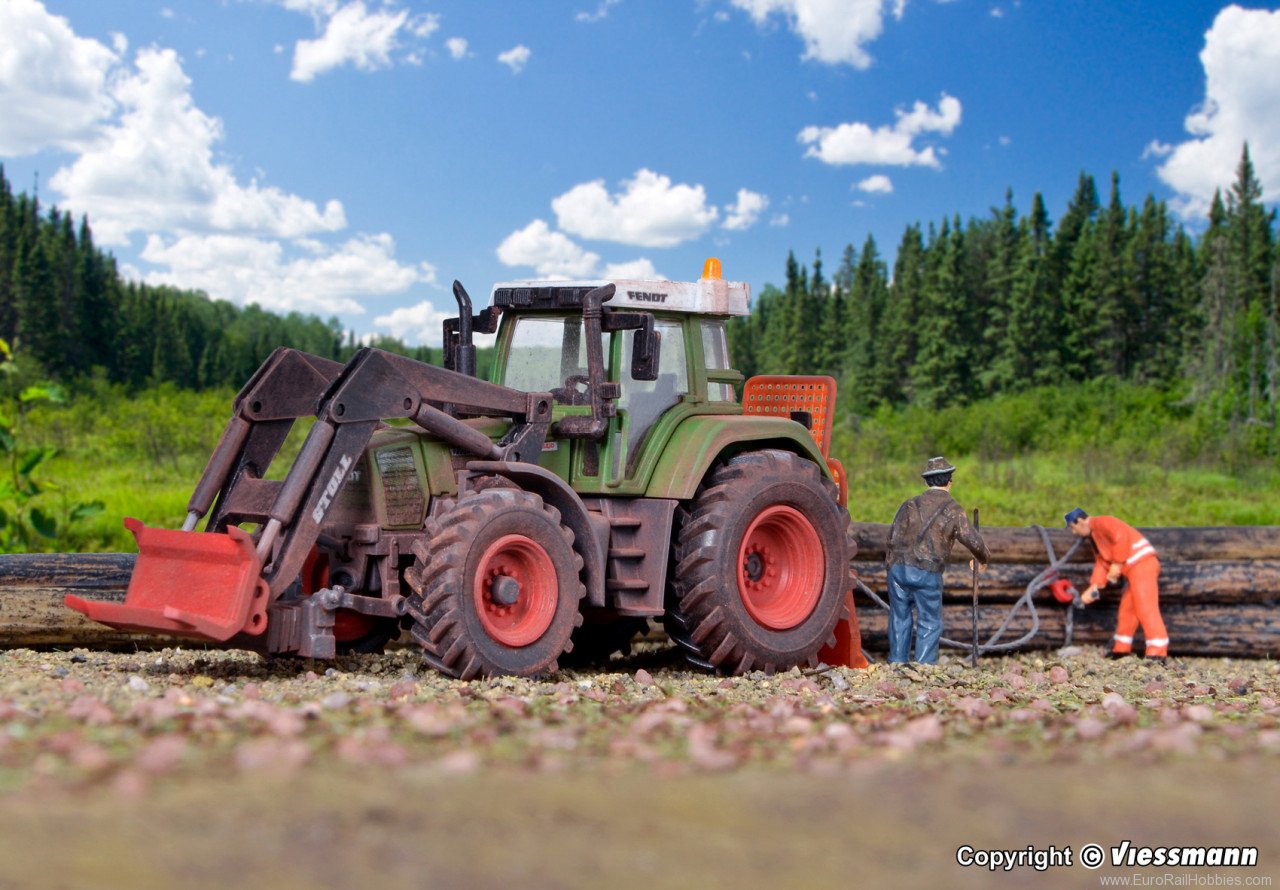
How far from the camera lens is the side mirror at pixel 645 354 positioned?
757 cm

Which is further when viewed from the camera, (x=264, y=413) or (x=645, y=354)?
(x=264, y=413)

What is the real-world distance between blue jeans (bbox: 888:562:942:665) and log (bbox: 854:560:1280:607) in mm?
1288

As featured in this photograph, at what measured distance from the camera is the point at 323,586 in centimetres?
775

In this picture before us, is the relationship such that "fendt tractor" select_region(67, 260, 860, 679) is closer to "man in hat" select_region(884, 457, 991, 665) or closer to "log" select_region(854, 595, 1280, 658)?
"man in hat" select_region(884, 457, 991, 665)

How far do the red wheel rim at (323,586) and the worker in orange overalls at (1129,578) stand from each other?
6.14m

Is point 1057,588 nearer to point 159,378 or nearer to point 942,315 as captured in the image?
point 942,315

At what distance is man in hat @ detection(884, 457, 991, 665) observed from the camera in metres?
9.32

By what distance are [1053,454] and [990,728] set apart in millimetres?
33392

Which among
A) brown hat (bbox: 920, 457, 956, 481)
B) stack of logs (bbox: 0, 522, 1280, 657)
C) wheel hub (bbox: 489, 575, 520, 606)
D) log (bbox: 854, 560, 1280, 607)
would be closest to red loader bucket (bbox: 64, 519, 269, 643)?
wheel hub (bbox: 489, 575, 520, 606)

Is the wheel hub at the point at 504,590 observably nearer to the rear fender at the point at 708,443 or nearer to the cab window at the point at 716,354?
the rear fender at the point at 708,443

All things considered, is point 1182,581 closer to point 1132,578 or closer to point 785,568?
point 1132,578

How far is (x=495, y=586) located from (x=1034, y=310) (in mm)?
68897

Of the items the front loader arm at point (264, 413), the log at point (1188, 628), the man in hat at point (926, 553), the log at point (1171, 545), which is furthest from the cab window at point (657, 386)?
the log at point (1171, 545)

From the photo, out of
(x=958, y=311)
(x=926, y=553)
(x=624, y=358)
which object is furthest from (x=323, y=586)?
(x=958, y=311)
